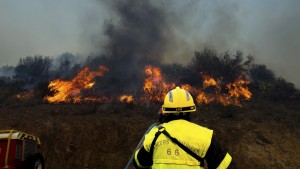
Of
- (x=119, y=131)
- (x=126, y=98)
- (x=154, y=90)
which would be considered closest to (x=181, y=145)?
(x=119, y=131)

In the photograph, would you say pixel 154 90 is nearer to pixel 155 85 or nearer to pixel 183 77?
pixel 155 85

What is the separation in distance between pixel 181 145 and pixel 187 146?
0.19 feet

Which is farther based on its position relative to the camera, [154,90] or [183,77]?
[183,77]

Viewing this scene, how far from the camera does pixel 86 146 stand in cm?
1564

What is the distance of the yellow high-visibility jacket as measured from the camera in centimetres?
332

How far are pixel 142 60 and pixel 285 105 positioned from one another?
1177 centimetres

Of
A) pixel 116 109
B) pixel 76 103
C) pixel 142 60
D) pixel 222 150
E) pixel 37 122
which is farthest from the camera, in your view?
pixel 142 60

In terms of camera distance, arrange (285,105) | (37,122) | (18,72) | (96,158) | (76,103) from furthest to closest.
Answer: (18,72)
(285,105)
(76,103)
(37,122)
(96,158)

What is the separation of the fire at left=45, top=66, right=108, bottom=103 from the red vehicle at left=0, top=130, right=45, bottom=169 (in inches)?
512

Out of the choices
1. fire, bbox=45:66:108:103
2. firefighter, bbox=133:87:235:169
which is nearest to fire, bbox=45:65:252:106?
fire, bbox=45:66:108:103

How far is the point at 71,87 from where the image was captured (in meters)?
23.8

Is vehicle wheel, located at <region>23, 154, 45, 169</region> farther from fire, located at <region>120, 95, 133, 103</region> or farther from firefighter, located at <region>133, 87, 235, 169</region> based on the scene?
fire, located at <region>120, 95, 133, 103</region>

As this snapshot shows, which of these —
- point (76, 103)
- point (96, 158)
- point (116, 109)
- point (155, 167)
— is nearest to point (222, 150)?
point (155, 167)

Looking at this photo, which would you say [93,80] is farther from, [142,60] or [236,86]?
[236,86]
